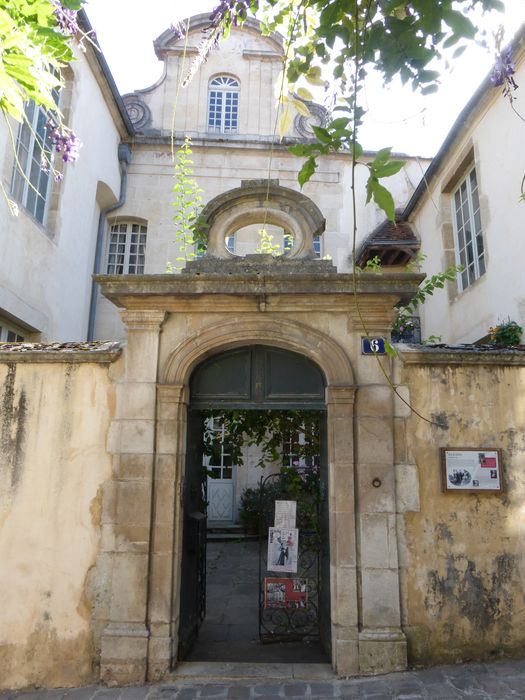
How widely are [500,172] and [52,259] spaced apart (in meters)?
6.85

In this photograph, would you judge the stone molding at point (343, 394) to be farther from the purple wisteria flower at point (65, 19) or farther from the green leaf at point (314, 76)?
the purple wisteria flower at point (65, 19)

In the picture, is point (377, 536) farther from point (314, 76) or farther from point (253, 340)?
point (314, 76)

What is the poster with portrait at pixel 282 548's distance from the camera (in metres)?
5.33

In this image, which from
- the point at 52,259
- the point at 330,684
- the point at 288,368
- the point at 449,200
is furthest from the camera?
→ the point at 449,200

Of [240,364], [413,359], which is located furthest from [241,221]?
[413,359]

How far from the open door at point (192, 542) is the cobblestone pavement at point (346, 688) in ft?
1.73

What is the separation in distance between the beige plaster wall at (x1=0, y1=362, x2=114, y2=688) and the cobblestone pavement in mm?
271

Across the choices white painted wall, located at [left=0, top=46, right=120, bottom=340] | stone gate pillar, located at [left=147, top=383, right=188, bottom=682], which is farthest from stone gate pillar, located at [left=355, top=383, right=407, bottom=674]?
white painted wall, located at [left=0, top=46, right=120, bottom=340]

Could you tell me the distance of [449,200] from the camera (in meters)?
9.88

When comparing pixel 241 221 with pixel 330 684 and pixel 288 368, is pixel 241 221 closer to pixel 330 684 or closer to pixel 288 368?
pixel 288 368

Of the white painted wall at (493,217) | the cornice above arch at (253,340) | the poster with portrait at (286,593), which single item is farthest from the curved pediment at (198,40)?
the poster with portrait at (286,593)

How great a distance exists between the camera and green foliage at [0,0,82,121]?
231 cm

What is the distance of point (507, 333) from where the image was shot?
710 cm

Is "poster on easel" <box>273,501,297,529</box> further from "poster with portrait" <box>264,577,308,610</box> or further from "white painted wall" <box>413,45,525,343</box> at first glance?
"white painted wall" <box>413,45,525,343</box>
